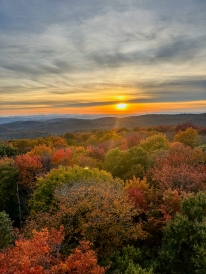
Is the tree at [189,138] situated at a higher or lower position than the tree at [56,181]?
higher

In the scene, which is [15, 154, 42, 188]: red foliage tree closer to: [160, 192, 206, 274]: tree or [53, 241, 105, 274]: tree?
[53, 241, 105, 274]: tree

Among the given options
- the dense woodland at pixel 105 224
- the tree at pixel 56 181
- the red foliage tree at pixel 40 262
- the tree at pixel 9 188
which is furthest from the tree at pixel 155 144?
the red foliage tree at pixel 40 262

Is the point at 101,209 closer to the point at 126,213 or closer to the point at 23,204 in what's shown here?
the point at 126,213

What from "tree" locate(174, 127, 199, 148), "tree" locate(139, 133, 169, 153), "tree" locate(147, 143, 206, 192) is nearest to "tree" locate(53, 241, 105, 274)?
"tree" locate(147, 143, 206, 192)

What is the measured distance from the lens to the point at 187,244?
21.1m

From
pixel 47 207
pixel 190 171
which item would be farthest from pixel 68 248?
pixel 190 171

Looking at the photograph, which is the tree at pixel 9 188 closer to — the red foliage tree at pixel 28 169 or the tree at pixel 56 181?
the red foliage tree at pixel 28 169

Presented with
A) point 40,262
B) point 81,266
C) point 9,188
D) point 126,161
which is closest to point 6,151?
point 9,188

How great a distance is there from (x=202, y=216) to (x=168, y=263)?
15.7 ft

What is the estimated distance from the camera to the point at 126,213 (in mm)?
26219

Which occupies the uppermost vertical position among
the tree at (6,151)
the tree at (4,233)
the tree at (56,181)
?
the tree at (6,151)

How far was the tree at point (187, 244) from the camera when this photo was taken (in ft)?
65.0

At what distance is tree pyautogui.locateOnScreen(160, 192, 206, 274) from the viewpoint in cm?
1980

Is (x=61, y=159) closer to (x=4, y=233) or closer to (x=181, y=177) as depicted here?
(x=4, y=233)
